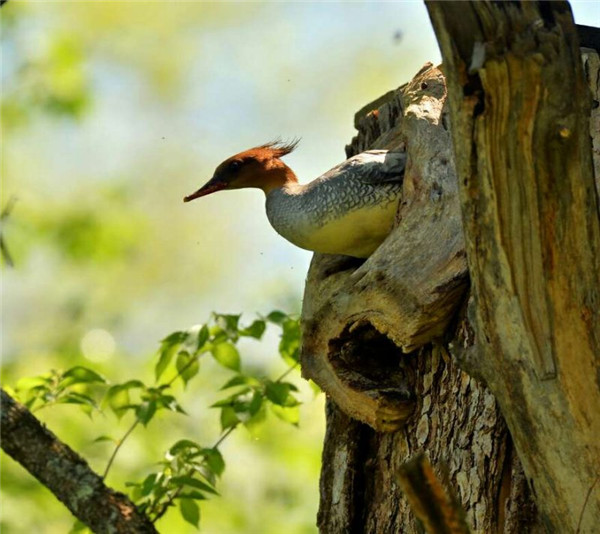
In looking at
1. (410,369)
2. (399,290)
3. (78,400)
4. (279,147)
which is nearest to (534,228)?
(399,290)

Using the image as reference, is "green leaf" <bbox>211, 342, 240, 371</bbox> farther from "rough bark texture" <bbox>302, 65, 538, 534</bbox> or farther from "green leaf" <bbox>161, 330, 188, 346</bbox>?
"rough bark texture" <bbox>302, 65, 538, 534</bbox>

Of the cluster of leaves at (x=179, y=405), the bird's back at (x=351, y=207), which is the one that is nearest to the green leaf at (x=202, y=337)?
the cluster of leaves at (x=179, y=405)

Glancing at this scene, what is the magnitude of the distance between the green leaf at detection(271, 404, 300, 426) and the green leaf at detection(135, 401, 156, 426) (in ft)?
1.76

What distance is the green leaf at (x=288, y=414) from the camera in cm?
437

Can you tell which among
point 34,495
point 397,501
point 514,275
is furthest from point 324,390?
point 34,495

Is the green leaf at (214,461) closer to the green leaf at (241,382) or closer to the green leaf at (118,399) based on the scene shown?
the green leaf at (241,382)

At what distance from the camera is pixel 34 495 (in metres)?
6.81

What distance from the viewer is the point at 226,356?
435 cm

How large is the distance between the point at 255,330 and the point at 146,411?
0.56m

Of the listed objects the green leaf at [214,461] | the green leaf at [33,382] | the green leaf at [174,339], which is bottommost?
the green leaf at [214,461]

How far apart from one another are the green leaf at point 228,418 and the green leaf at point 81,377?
19.9 inches

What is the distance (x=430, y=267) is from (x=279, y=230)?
87 centimetres

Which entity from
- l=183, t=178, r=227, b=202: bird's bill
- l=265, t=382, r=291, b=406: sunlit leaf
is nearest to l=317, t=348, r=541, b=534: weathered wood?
l=265, t=382, r=291, b=406: sunlit leaf

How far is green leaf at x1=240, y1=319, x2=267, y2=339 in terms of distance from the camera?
4.32 meters
